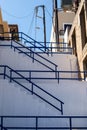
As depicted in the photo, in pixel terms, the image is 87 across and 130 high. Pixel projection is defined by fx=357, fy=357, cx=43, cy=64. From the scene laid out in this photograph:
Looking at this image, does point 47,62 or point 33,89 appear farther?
point 47,62

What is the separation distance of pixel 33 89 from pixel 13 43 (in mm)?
6135

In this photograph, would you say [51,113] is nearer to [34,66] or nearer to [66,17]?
[34,66]

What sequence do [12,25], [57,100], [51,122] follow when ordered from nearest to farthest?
[51,122] → [57,100] → [12,25]

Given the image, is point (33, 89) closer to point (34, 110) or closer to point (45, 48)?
point (34, 110)

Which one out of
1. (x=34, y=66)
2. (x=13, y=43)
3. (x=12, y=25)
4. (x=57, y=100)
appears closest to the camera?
(x=57, y=100)

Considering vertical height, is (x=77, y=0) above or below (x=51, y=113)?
above

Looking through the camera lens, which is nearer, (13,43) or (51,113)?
(51,113)

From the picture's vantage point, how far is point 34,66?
20.5 metres

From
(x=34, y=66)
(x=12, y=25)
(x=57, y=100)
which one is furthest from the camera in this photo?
(x=12, y=25)

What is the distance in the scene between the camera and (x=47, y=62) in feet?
69.4

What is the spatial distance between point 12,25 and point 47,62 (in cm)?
1681

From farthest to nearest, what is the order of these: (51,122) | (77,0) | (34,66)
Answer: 1. (77,0)
2. (34,66)
3. (51,122)

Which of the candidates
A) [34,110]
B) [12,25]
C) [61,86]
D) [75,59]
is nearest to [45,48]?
[75,59]

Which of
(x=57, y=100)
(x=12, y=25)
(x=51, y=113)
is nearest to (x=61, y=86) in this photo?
(x=57, y=100)
